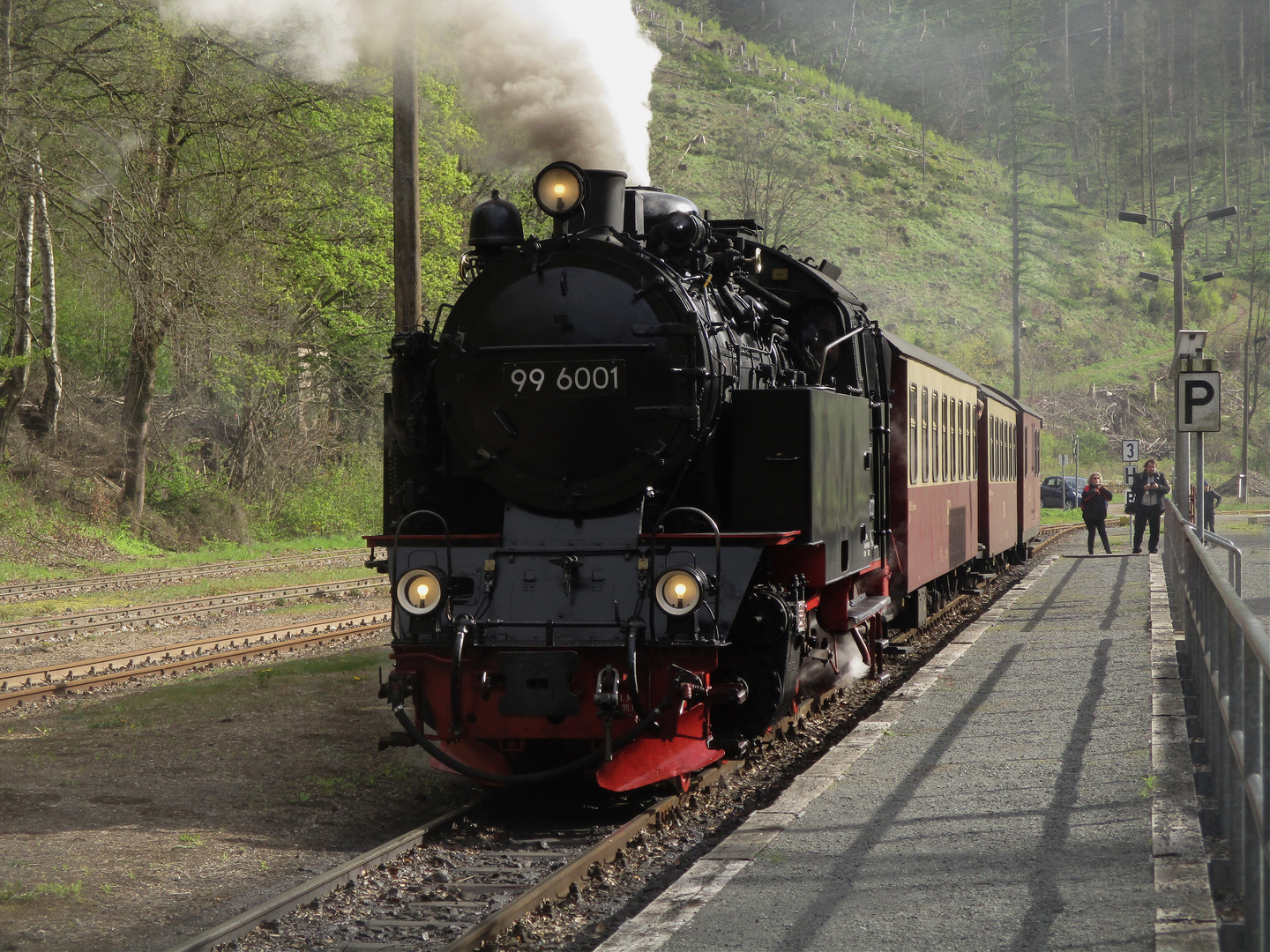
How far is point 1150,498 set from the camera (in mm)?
21469

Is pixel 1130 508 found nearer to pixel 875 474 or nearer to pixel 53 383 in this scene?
pixel 875 474

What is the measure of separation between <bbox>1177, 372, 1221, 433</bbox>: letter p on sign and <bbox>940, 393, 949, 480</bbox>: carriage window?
2.14 metres

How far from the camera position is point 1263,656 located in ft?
10.5

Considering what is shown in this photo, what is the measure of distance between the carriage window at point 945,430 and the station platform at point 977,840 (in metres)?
3.86

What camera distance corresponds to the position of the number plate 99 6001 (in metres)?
6.25

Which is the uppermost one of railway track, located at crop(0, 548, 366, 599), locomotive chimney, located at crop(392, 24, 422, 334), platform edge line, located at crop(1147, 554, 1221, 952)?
locomotive chimney, located at crop(392, 24, 422, 334)

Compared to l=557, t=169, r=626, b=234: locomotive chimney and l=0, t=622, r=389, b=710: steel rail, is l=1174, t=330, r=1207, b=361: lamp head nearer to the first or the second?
l=557, t=169, r=626, b=234: locomotive chimney

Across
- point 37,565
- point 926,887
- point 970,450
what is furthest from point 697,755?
point 37,565

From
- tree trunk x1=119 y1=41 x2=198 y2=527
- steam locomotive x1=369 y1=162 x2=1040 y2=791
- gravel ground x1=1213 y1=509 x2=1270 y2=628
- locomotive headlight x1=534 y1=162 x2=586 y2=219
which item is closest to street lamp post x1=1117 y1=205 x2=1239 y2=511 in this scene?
gravel ground x1=1213 y1=509 x2=1270 y2=628

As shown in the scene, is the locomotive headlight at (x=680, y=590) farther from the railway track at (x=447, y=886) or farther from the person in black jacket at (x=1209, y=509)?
the person in black jacket at (x=1209, y=509)

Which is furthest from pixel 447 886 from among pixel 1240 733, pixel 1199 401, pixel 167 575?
pixel 167 575

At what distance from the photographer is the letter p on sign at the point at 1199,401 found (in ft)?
37.8

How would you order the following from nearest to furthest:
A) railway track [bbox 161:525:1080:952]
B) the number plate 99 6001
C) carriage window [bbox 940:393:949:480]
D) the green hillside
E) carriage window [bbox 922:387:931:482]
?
railway track [bbox 161:525:1080:952] < the number plate 99 6001 < carriage window [bbox 922:387:931:482] < carriage window [bbox 940:393:949:480] < the green hillside

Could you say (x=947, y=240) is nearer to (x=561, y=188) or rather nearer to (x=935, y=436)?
→ (x=935, y=436)
